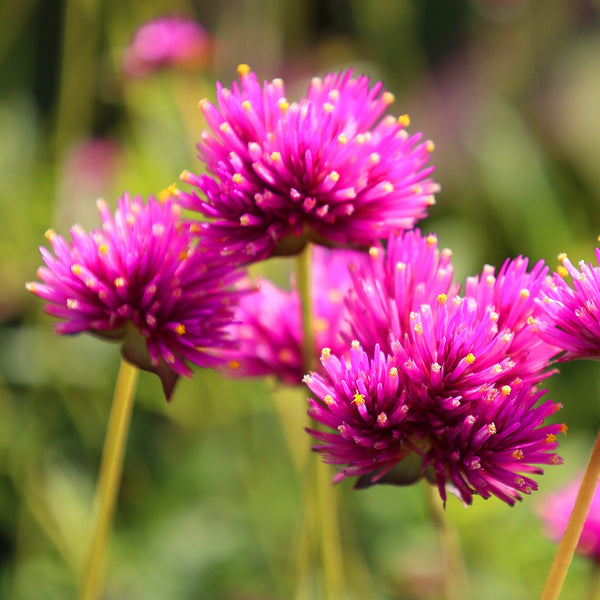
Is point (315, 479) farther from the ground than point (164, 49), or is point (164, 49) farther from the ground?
point (164, 49)

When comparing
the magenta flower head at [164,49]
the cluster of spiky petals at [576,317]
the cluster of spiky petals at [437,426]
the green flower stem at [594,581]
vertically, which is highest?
the magenta flower head at [164,49]

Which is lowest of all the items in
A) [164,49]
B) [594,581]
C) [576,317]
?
[594,581]

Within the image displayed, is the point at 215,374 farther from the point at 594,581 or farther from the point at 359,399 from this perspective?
the point at 359,399

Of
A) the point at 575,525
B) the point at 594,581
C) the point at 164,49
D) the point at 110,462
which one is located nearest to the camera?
the point at 575,525

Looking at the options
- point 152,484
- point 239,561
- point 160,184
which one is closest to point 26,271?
point 160,184

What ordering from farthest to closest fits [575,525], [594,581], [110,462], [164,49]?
[164,49]
[594,581]
[110,462]
[575,525]

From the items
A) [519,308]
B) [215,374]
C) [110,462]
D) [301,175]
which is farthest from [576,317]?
[215,374]

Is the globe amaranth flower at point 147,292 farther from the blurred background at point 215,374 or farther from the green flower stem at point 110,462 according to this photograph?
the blurred background at point 215,374

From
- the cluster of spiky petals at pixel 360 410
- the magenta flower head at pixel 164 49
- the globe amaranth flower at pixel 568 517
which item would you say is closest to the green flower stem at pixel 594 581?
the globe amaranth flower at pixel 568 517
